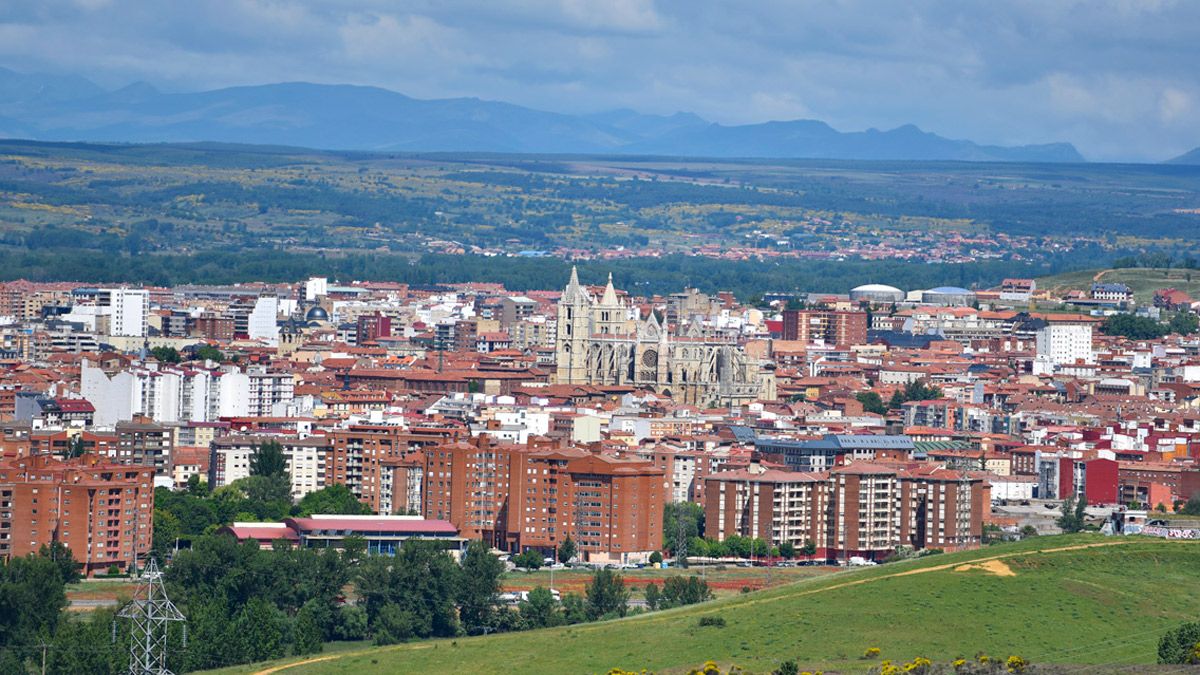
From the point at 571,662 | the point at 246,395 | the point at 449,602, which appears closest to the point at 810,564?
the point at 449,602

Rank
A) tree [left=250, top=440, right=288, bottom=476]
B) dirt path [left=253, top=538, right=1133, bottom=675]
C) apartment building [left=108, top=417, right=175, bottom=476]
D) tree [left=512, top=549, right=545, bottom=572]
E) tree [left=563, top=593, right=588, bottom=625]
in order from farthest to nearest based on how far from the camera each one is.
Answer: apartment building [left=108, top=417, right=175, bottom=476], tree [left=250, top=440, right=288, bottom=476], tree [left=512, top=549, right=545, bottom=572], tree [left=563, top=593, right=588, bottom=625], dirt path [left=253, top=538, right=1133, bottom=675]

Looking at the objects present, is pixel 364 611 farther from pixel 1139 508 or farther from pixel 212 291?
pixel 212 291

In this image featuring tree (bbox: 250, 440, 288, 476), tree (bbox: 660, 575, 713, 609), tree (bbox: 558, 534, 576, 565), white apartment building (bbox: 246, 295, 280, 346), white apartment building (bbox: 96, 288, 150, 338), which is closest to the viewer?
tree (bbox: 660, 575, 713, 609)

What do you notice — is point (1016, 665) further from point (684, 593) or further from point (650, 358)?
point (650, 358)

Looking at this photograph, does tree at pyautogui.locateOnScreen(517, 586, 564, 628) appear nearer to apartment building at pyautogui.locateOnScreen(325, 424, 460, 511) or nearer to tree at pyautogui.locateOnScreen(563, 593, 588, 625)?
tree at pyautogui.locateOnScreen(563, 593, 588, 625)

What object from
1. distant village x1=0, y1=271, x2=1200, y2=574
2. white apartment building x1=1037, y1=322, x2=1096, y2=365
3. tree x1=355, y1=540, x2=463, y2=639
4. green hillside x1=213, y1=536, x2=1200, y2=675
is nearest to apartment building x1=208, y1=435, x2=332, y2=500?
distant village x1=0, y1=271, x2=1200, y2=574

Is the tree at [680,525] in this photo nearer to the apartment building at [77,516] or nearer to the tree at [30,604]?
the apartment building at [77,516]

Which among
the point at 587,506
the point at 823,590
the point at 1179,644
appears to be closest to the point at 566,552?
the point at 587,506
